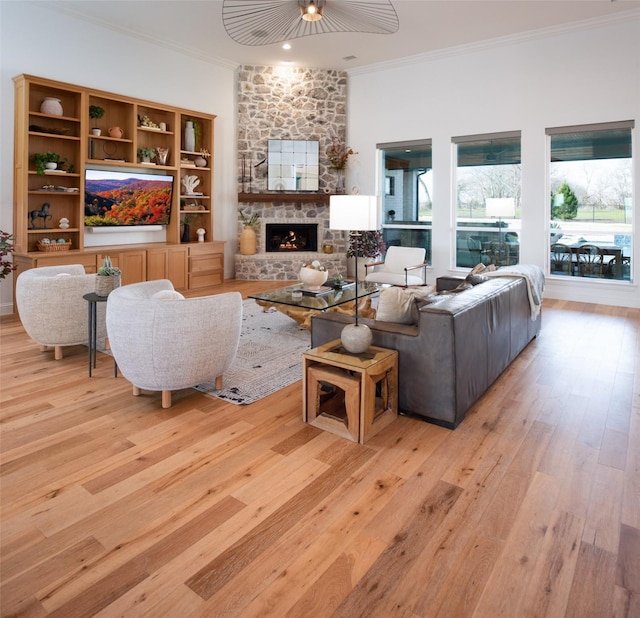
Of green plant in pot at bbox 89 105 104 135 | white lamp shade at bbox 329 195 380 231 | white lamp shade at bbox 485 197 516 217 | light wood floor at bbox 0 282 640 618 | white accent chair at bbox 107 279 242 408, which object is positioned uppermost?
green plant in pot at bbox 89 105 104 135

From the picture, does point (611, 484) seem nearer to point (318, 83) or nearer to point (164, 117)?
point (164, 117)

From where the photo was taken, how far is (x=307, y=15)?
186 inches

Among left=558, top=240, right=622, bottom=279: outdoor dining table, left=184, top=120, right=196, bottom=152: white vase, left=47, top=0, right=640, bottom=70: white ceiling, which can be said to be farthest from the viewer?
left=184, top=120, right=196, bottom=152: white vase

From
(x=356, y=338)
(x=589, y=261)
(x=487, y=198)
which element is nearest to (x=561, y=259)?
(x=589, y=261)

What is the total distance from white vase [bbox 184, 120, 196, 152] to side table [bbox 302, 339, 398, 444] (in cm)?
584

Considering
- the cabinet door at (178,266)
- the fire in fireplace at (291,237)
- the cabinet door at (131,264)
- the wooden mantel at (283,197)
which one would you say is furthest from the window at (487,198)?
the cabinet door at (131,264)

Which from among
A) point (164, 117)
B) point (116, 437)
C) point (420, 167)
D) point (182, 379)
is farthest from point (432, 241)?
point (116, 437)

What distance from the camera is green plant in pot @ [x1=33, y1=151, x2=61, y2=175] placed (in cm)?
605

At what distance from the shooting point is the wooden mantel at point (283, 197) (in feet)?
28.7

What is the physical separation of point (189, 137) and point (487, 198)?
15.6 ft

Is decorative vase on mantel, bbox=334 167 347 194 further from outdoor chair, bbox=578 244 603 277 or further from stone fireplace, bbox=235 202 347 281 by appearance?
outdoor chair, bbox=578 244 603 277

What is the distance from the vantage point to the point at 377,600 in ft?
5.49

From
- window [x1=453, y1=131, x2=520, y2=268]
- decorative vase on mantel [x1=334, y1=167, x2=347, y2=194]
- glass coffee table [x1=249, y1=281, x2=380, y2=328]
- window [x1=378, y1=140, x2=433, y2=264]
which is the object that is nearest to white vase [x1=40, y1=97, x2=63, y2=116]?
glass coffee table [x1=249, y1=281, x2=380, y2=328]

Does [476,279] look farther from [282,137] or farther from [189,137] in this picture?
[282,137]
